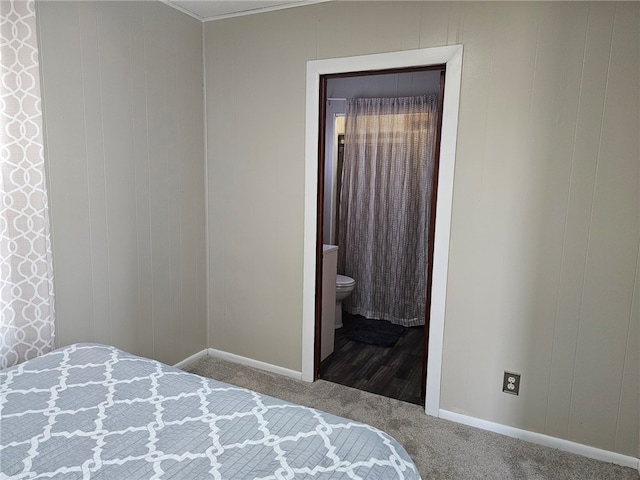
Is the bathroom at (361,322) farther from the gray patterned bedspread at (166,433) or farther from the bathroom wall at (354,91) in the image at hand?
the gray patterned bedspread at (166,433)

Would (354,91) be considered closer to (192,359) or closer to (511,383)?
(192,359)

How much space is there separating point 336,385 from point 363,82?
110 inches

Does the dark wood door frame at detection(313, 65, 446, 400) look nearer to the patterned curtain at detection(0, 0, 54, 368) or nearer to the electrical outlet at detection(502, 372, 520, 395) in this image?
the electrical outlet at detection(502, 372, 520, 395)

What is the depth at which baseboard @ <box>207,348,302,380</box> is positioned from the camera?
3.09 m

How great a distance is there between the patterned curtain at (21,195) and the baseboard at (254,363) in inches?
56.4

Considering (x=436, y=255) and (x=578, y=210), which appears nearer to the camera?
(x=578, y=210)

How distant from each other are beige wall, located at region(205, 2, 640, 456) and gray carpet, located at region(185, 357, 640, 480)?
0.40 feet

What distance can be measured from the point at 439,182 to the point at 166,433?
1.85m

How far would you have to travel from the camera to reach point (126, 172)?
2.58 metres

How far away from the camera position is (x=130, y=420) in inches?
58.1

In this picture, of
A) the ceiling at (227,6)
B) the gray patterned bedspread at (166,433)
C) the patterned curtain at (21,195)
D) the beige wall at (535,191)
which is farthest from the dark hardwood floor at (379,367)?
the ceiling at (227,6)

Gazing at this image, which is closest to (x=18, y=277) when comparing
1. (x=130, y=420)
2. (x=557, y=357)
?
(x=130, y=420)

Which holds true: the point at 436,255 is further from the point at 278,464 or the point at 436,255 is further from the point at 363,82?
the point at 363,82

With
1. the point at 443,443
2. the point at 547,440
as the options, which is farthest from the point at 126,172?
the point at 547,440
